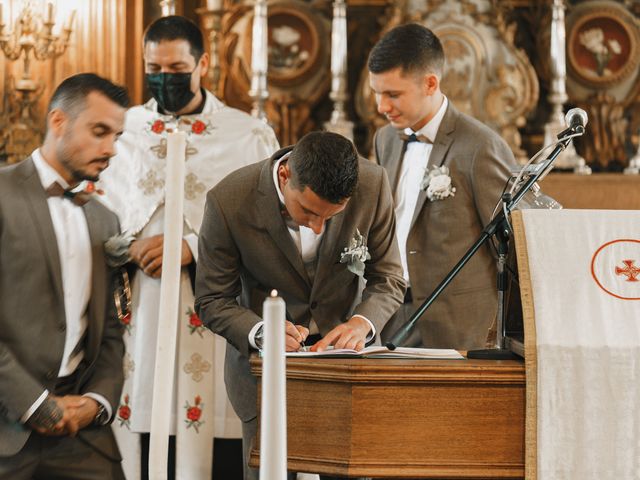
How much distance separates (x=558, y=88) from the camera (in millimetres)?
7605

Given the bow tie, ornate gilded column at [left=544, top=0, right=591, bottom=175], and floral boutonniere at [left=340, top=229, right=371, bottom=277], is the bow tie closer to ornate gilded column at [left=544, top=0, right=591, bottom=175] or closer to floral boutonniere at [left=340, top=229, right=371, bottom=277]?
floral boutonniere at [left=340, top=229, right=371, bottom=277]

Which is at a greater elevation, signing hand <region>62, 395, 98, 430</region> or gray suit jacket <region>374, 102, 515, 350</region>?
gray suit jacket <region>374, 102, 515, 350</region>

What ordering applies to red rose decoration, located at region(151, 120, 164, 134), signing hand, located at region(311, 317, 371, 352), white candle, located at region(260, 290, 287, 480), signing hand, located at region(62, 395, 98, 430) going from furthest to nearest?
red rose decoration, located at region(151, 120, 164, 134) → signing hand, located at region(311, 317, 371, 352) → signing hand, located at region(62, 395, 98, 430) → white candle, located at region(260, 290, 287, 480)

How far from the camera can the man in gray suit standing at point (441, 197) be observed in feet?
14.9

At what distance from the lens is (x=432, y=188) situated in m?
4.53

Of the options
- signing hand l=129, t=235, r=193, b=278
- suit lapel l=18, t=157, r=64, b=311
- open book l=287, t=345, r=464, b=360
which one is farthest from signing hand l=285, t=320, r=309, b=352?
signing hand l=129, t=235, r=193, b=278

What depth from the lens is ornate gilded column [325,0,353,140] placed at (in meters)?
7.49

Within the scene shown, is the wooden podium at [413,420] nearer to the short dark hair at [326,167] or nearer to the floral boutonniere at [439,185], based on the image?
the short dark hair at [326,167]

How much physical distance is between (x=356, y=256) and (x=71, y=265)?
2.97ft

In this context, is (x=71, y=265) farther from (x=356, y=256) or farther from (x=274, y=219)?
(x=356, y=256)

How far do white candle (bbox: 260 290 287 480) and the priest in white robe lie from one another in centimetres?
300

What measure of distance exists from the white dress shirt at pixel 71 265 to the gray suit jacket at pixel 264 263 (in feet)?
1.71

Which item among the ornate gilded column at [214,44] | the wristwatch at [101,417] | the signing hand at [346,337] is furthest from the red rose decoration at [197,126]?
the ornate gilded column at [214,44]

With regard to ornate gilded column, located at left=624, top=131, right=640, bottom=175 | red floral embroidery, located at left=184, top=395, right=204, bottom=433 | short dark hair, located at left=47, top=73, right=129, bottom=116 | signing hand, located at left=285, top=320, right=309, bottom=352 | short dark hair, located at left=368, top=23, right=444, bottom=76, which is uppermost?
ornate gilded column, located at left=624, top=131, right=640, bottom=175
